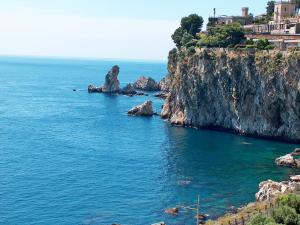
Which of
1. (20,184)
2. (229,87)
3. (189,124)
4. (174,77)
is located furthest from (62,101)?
(20,184)

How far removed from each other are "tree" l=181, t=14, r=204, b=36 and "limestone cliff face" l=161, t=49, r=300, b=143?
21.1 meters

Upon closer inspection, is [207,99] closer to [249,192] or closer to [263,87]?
[263,87]

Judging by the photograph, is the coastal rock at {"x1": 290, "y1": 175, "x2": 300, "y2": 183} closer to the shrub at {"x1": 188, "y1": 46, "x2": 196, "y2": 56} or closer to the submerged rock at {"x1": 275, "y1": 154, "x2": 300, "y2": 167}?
the submerged rock at {"x1": 275, "y1": 154, "x2": 300, "y2": 167}

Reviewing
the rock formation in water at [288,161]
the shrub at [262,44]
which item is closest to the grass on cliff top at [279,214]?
the rock formation in water at [288,161]

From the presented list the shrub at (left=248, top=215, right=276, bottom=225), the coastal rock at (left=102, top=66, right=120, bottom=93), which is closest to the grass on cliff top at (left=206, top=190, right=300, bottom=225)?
the shrub at (left=248, top=215, right=276, bottom=225)

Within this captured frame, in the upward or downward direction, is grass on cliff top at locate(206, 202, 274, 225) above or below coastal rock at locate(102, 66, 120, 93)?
below

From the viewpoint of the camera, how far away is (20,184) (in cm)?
6247

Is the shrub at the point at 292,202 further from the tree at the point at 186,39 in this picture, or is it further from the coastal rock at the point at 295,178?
the tree at the point at 186,39

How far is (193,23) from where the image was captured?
5153 inches

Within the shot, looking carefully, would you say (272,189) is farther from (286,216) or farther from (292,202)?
(286,216)

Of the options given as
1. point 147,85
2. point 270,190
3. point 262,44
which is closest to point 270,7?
point 262,44

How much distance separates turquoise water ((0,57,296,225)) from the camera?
54594mm

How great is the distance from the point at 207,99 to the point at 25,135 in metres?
38.8

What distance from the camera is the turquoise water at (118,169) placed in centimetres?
5459
